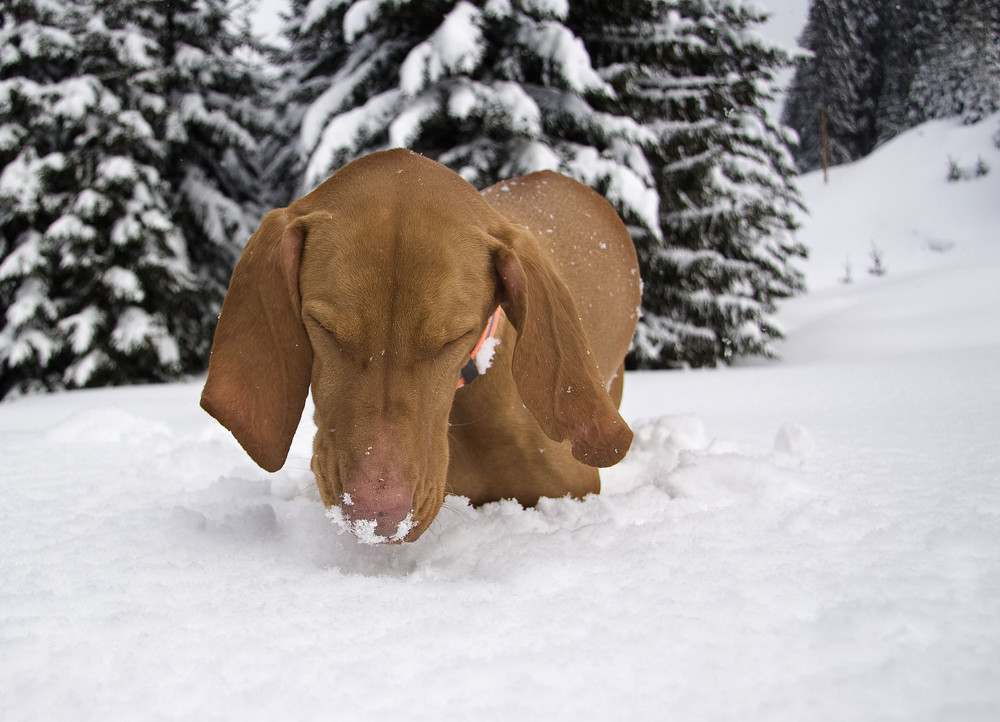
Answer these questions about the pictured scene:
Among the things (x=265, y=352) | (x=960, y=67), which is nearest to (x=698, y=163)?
(x=265, y=352)

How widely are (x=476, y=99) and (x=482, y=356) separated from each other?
5.89 meters

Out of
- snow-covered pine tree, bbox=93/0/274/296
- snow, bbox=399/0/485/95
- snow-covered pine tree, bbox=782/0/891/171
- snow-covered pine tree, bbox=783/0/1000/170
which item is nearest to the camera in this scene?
snow, bbox=399/0/485/95

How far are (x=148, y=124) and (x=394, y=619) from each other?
1122cm

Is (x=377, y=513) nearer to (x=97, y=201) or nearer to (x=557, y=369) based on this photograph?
(x=557, y=369)

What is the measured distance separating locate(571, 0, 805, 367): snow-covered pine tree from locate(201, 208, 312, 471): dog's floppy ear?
7.04 metres

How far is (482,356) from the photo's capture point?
1835mm

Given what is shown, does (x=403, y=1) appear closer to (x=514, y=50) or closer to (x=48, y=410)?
(x=514, y=50)

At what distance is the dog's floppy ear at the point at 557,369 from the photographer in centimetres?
166

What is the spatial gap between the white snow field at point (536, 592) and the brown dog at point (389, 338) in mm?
216

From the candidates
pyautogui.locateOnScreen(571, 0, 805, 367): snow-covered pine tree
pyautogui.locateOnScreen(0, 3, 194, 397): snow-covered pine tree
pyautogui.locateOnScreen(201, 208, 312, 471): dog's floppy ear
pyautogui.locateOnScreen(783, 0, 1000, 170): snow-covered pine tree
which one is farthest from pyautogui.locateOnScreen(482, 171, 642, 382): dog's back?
pyautogui.locateOnScreen(783, 0, 1000, 170): snow-covered pine tree

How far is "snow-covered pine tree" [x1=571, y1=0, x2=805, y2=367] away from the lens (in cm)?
844

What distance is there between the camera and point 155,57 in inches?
416

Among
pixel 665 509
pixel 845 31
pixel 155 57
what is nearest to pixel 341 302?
pixel 665 509

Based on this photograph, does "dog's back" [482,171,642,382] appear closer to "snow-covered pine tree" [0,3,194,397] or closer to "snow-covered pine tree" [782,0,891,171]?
"snow-covered pine tree" [0,3,194,397]
